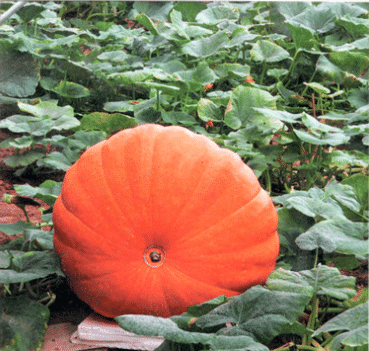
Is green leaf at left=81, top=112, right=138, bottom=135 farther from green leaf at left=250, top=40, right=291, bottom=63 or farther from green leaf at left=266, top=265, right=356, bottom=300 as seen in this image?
green leaf at left=250, top=40, right=291, bottom=63

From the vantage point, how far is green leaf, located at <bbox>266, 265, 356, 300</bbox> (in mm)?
1210

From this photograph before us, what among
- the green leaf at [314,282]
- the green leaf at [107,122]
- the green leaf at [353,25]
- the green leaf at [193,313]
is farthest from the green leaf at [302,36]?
the green leaf at [193,313]

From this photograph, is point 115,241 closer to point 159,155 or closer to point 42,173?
point 159,155

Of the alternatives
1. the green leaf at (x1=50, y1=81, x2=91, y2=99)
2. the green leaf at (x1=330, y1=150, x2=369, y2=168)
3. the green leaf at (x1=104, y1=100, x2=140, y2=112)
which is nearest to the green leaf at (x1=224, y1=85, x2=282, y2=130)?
the green leaf at (x1=330, y1=150, x2=369, y2=168)

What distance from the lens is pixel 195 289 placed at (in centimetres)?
138

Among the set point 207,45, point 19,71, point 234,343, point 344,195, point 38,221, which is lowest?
point 38,221

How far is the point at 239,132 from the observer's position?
7.04ft

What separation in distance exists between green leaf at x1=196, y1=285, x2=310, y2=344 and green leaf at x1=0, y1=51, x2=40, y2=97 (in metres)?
1.84

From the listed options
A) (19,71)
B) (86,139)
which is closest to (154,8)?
(19,71)

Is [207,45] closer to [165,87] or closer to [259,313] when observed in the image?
[165,87]

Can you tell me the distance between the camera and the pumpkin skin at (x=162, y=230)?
4.51ft

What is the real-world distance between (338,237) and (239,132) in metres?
0.88

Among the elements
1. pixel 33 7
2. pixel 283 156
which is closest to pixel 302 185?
pixel 283 156

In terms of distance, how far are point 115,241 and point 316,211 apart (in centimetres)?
57
